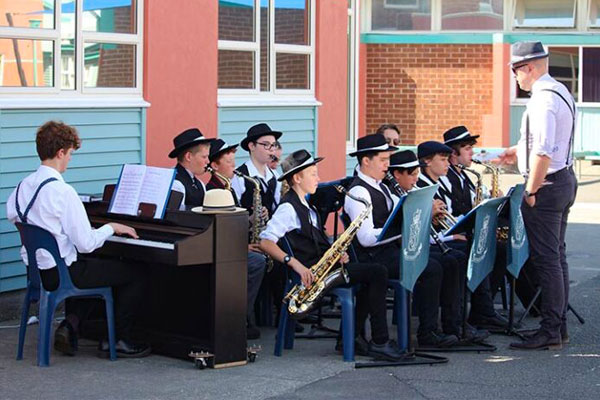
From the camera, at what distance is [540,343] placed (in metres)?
8.70

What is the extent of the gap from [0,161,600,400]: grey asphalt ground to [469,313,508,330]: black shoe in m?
0.42

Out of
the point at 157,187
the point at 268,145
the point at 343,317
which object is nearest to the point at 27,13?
the point at 268,145

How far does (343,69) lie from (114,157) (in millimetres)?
4274

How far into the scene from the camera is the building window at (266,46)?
461 inches

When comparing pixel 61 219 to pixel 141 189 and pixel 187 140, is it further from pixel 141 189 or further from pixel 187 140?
pixel 187 140

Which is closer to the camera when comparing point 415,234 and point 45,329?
point 45,329

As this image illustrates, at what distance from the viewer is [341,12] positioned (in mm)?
13625

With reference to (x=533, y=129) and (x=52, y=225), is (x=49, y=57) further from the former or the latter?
(x=533, y=129)

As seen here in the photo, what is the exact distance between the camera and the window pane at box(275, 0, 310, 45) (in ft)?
41.3

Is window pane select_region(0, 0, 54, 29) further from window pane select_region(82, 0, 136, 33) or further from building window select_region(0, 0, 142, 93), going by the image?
window pane select_region(82, 0, 136, 33)

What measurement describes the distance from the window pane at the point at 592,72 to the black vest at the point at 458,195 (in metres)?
15.3

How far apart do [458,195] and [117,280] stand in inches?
128

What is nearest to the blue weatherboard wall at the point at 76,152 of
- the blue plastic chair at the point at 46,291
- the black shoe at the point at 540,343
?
the blue plastic chair at the point at 46,291

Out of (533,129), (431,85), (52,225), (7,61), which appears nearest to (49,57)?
(7,61)
